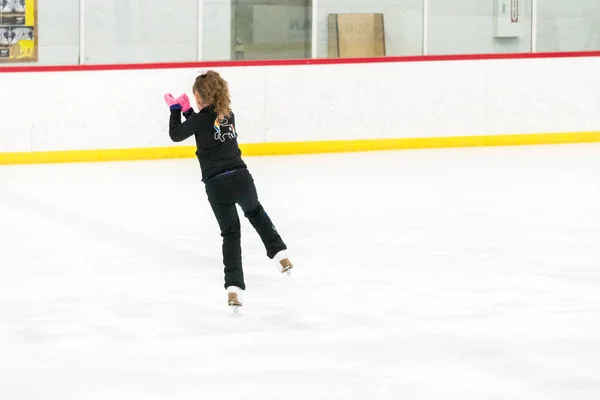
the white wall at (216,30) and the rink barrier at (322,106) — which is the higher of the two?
the white wall at (216,30)

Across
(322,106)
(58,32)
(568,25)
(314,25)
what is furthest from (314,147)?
(568,25)

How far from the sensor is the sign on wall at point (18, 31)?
473 inches

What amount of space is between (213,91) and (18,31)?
690cm

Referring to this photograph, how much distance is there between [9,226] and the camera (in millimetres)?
8383

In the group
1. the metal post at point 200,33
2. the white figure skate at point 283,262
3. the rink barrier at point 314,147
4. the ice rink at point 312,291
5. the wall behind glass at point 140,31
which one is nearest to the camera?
the ice rink at point 312,291

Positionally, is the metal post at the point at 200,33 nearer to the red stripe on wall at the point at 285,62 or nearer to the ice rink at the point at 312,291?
the red stripe on wall at the point at 285,62

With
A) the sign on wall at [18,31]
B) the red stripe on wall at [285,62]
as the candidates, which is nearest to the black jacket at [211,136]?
the red stripe on wall at [285,62]

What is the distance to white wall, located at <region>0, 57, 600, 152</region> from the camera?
11.9m

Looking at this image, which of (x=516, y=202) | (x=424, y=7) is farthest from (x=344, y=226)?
(x=424, y=7)

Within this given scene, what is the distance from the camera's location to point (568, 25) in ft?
46.9

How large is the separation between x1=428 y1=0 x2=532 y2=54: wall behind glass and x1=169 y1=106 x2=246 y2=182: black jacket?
27.0 ft

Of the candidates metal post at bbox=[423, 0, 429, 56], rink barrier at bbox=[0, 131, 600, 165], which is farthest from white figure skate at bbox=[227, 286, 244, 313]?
metal post at bbox=[423, 0, 429, 56]

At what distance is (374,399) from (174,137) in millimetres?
1907

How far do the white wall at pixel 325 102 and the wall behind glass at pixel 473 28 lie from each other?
0.29 m
